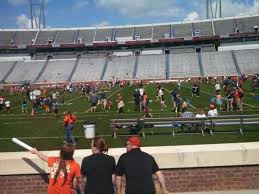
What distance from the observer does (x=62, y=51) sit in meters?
88.5

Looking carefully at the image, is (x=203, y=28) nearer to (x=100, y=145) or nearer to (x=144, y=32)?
(x=144, y=32)

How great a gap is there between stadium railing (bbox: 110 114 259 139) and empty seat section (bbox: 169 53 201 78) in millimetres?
53651

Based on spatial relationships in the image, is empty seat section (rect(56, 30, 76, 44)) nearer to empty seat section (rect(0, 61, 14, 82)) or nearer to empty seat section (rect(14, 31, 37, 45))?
empty seat section (rect(14, 31, 37, 45))

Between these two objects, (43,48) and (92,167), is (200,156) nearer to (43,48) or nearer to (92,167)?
(92,167)

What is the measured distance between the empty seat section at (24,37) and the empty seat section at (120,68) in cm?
1782

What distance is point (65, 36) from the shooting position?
9006 cm

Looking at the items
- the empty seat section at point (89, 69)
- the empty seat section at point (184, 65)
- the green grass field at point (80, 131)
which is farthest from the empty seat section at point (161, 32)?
the green grass field at point (80, 131)

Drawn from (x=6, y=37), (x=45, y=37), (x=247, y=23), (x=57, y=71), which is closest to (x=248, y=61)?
(x=247, y=23)

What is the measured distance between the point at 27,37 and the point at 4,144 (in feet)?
249

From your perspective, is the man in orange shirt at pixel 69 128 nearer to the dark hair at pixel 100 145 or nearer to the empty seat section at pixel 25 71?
the dark hair at pixel 100 145

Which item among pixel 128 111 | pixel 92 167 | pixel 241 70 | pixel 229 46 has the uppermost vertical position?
pixel 229 46

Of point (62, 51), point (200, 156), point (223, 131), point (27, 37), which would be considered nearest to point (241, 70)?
point (62, 51)

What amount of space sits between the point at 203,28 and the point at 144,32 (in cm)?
1126

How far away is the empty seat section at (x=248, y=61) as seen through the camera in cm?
7038
